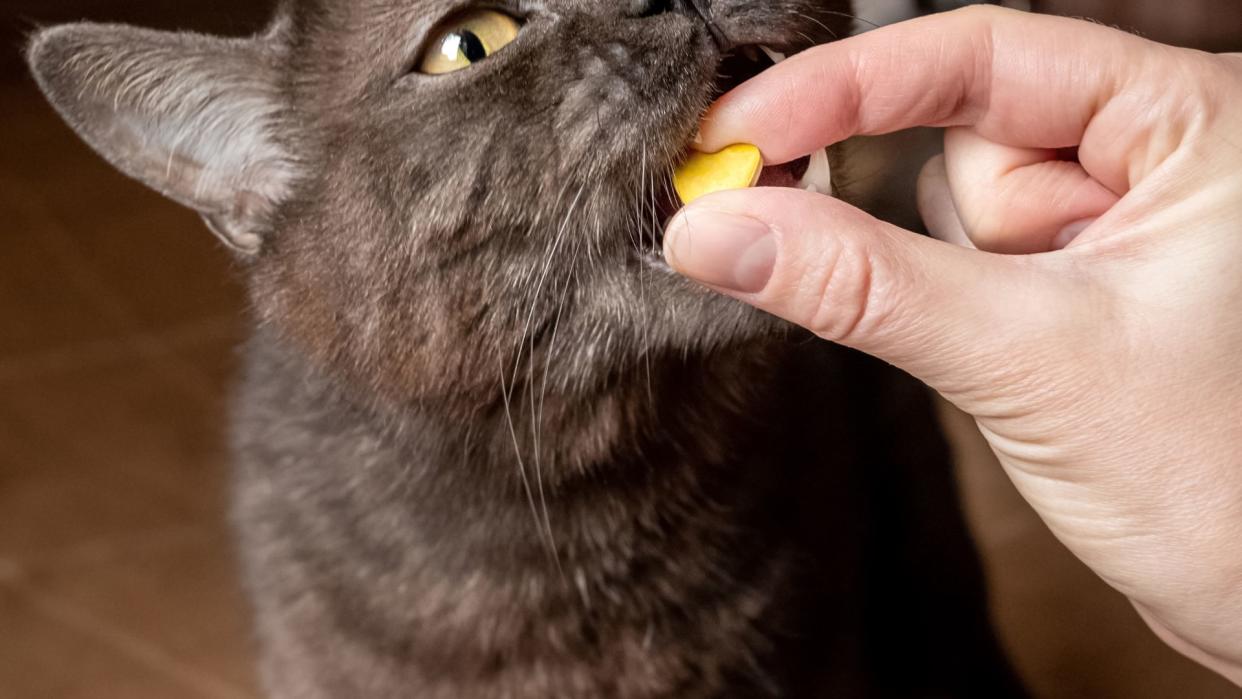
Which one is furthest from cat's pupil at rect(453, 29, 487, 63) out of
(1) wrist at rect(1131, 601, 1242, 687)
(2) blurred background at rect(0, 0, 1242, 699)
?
(2) blurred background at rect(0, 0, 1242, 699)

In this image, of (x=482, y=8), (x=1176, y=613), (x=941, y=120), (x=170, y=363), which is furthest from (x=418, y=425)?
(x=170, y=363)

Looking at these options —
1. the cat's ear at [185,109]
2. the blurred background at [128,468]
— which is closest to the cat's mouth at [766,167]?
the cat's ear at [185,109]

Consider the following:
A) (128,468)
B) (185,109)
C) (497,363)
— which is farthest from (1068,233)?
(128,468)

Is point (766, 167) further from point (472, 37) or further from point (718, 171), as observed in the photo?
point (472, 37)

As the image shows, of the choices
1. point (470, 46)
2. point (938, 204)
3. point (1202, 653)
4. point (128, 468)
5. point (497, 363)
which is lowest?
point (128, 468)

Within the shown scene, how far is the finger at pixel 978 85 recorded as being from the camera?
82 cm

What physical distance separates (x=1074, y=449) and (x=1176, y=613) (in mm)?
195

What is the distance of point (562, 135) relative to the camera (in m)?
0.90

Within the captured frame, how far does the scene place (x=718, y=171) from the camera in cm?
89

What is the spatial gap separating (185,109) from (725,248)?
60cm

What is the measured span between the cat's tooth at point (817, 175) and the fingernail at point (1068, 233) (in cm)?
19

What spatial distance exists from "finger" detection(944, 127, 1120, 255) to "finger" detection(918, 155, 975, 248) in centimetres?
5

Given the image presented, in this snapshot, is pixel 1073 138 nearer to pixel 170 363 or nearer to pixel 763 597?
pixel 763 597

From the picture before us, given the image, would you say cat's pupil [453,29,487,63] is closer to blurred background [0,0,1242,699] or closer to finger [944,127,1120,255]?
finger [944,127,1120,255]
